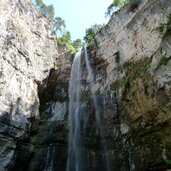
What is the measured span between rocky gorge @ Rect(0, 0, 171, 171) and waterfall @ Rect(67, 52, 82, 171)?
9.6 inches

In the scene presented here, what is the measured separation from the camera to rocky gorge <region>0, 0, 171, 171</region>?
9562 millimetres

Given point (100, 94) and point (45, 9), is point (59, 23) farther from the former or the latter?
point (100, 94)

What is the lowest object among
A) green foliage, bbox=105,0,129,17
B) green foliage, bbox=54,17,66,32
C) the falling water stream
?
→ the falling water stream

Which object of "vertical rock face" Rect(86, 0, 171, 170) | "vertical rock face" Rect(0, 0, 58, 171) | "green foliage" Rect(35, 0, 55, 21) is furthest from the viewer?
"green foliage" Rect(35, 0, 55, 21)

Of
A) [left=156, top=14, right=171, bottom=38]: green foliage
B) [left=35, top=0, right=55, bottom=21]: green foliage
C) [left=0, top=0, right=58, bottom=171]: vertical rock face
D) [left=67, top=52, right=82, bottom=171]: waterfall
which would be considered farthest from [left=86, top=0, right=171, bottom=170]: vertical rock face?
[left=35, top=0, right=55, bottom=21]: green foliage

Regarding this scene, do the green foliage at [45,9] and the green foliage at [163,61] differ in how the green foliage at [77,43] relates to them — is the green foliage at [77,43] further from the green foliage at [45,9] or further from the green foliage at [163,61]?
the green foliage at [163,61]

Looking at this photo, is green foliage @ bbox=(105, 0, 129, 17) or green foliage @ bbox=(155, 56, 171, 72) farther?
green foliage @ bbox=(105, 0, 129, 17)

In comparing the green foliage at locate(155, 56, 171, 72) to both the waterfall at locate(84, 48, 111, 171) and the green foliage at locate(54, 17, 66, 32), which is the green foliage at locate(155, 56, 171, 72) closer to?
the waterfall at locate(84, 48, 111, 171)

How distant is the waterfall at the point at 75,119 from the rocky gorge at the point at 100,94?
244 millimetres

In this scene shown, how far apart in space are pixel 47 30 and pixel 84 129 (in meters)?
7.42

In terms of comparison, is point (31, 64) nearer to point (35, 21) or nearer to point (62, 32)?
point (35, 21)

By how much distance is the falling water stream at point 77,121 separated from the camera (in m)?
11.1

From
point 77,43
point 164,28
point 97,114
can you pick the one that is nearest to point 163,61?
point 164,28

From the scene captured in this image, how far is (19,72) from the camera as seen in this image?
494 inches
